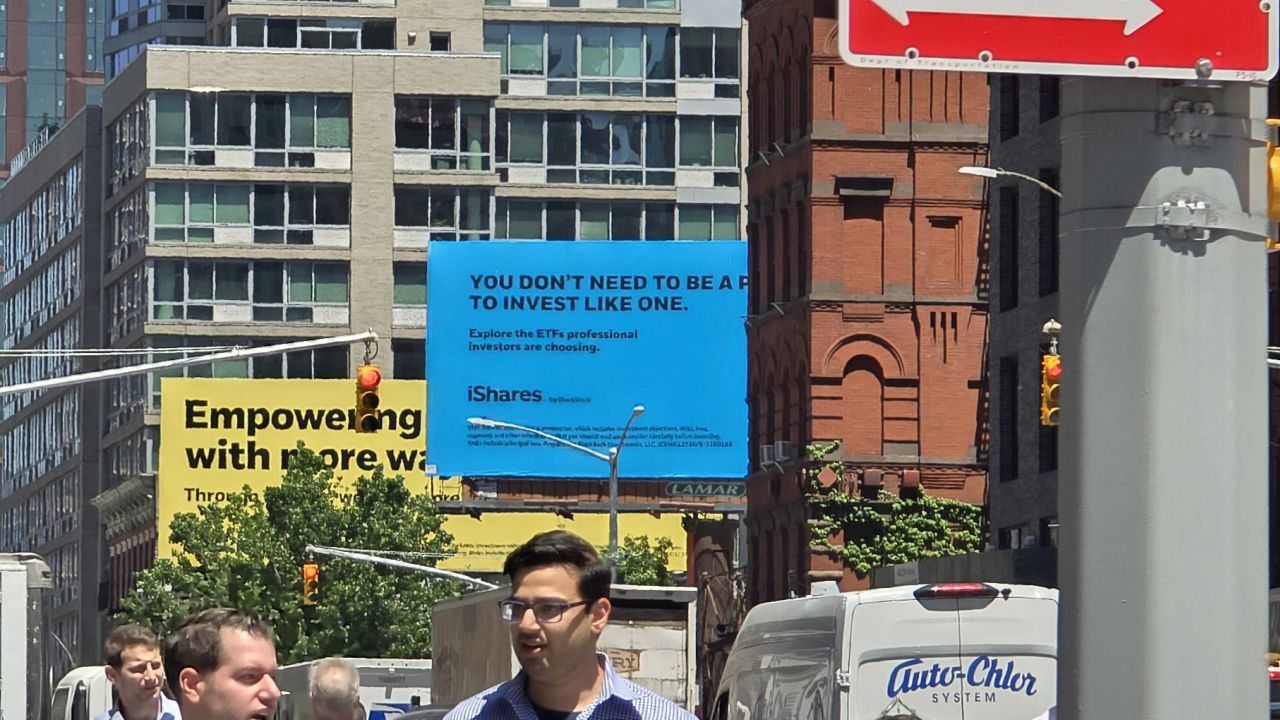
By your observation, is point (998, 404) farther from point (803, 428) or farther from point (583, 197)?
point (583, 197)

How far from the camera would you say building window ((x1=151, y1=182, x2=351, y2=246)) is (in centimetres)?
9919

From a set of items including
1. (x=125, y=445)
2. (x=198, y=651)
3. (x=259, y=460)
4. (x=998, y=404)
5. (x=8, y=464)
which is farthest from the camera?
(x=8, y=464)

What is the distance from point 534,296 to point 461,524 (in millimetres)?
19515

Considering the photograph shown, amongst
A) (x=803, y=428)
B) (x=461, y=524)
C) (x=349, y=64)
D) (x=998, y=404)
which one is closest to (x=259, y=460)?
(x=461, y=524)

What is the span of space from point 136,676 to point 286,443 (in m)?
83.6

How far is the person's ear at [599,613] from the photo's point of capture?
22.0ft

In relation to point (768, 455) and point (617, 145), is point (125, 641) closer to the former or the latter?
point (768, 455)

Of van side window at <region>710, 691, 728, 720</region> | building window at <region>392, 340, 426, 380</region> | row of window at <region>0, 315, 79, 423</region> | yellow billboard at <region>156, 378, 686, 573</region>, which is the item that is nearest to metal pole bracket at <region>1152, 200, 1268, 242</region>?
van side window at <region>710, 691, 728, 720</region>

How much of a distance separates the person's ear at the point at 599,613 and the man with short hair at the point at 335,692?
561cm

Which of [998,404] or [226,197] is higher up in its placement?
[226,197]

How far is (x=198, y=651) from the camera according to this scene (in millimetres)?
6590

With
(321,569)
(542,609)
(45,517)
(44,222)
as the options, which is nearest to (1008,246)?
(321,569)

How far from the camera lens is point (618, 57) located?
102 meters

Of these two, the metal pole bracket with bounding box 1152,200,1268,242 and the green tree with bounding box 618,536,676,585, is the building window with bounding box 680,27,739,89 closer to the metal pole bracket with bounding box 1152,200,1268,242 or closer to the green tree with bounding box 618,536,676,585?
the green tree with bounding box 618,536,676,585
